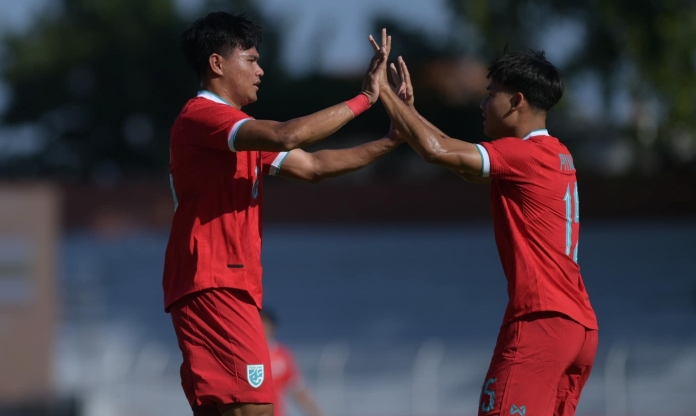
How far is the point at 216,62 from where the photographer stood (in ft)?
15.2

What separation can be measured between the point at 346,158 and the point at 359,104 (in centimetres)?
75

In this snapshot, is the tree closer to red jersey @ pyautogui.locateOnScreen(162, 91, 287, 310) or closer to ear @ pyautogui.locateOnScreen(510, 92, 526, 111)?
ear @ pyautogui.locateOnScreen(510, 92, 526, 111)

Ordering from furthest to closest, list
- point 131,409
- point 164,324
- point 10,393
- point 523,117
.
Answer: point 164,324 → point 10,393 → point 131,409 → point 523,117

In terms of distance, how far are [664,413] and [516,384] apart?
13.5 metres

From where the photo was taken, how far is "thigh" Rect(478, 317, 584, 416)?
14.4ft

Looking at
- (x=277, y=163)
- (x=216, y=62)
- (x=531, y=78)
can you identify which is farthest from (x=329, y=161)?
(x=531, y=78)

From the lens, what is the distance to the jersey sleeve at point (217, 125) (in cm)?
431

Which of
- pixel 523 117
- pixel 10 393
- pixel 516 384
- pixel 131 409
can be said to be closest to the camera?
pixel 516 384

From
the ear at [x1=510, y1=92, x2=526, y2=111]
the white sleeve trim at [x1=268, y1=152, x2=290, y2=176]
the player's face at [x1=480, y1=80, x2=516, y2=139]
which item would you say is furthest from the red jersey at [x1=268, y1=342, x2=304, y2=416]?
the ear at [x1=510, y1=92, x2=526, y2=111]

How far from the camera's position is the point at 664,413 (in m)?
16.8

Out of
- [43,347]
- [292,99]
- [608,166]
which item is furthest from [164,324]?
[608,166]

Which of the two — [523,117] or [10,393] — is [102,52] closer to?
[10,393]

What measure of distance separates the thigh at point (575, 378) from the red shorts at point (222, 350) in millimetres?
1344

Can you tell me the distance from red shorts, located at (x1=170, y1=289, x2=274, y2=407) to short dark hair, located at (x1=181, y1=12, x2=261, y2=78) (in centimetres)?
109
